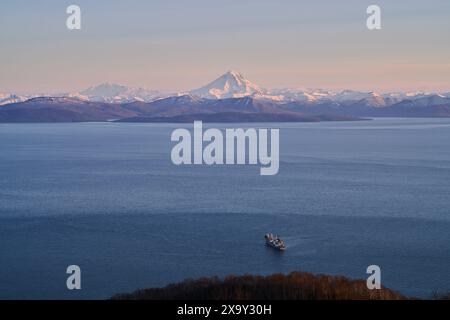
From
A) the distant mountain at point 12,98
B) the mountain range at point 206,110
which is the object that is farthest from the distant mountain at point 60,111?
the distant mountain at point 12,98

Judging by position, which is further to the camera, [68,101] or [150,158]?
[68,101]

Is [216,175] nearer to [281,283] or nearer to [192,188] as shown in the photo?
[192,188]

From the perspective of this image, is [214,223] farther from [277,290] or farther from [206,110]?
[206,110]

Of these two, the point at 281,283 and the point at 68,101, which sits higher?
the point at 68,101

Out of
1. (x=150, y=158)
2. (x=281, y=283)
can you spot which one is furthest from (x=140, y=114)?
(x=281, y=283)

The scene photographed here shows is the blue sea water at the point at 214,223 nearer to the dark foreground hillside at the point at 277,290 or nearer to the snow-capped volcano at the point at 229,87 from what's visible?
the dark foreground hillside at the point at 277,290

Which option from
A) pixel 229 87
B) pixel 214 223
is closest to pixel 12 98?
pixel 229 87
